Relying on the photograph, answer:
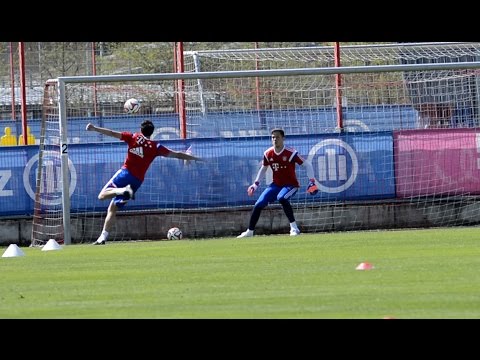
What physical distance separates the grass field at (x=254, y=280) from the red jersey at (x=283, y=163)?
2429 mm

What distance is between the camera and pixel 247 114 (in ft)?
77.3

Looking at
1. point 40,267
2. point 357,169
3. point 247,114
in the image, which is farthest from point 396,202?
point 40,267

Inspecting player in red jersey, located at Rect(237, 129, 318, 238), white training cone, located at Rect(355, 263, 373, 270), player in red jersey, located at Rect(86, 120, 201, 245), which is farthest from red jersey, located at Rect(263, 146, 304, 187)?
white training cone, located at Rect(355, 263, 373, 270)

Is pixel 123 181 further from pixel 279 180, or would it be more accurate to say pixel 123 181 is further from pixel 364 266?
pixel 364 266

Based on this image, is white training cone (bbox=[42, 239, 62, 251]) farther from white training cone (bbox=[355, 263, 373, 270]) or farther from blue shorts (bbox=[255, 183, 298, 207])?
white training cone (bbox=[355, 263, 373, 270])

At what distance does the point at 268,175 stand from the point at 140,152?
9.11ft

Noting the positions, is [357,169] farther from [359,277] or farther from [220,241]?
[359,277]

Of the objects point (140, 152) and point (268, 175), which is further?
point (268, 175)

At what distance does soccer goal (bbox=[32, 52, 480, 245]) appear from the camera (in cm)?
2236

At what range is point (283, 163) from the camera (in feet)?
71.4

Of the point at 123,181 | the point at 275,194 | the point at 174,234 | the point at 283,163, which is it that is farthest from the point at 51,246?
the point at 283,163

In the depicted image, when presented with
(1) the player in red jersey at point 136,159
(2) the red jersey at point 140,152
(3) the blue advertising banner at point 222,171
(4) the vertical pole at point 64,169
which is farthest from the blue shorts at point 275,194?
(4) the vertical pole at point 64,169

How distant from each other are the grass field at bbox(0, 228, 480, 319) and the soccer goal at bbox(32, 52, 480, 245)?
3.11 meters

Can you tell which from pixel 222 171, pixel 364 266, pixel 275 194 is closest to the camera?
pixel 364 266
